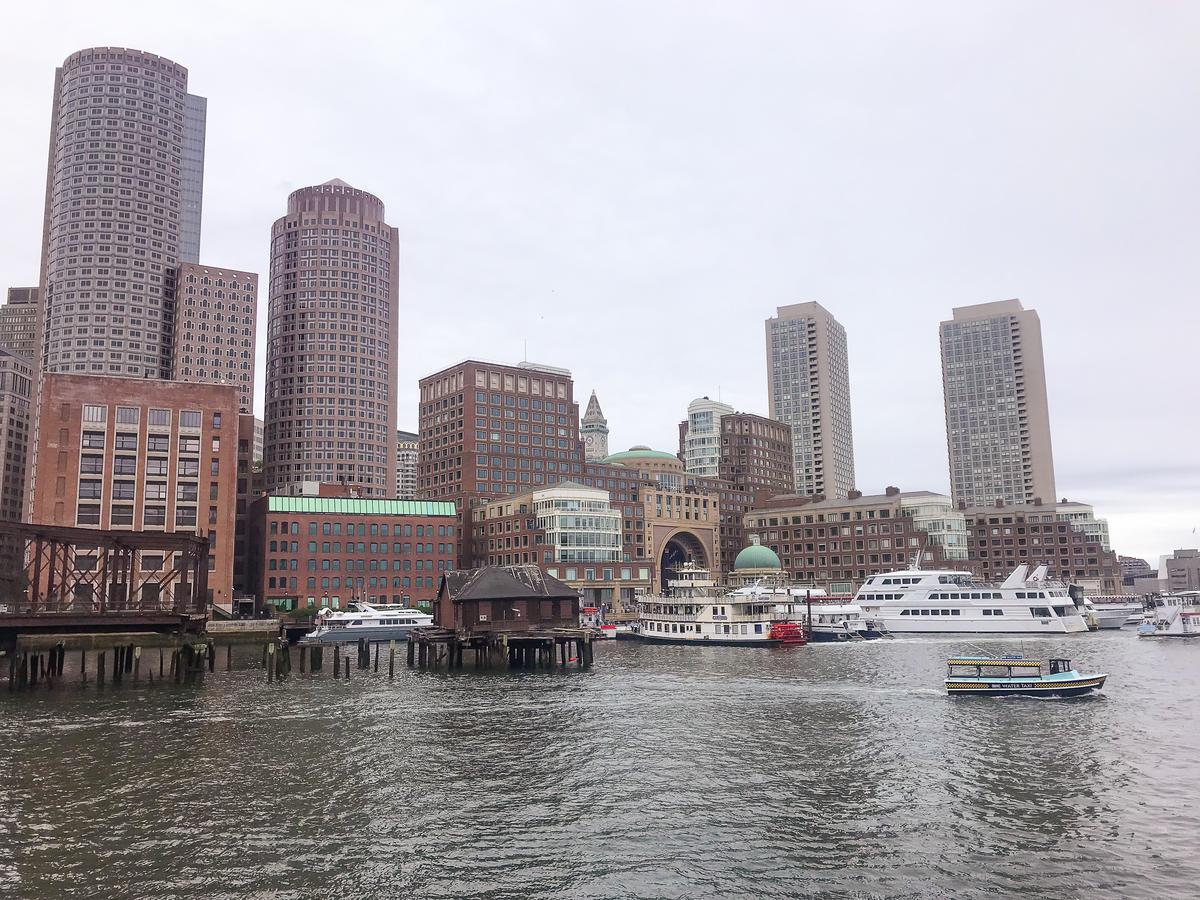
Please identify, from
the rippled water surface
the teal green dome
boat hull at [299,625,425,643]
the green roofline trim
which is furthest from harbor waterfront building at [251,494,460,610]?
the rippled water surface

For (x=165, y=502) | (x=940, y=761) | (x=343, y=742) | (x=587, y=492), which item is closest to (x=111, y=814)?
(x=343, y=742)

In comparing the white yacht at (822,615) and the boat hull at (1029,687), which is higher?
the white yacht at (822,615)

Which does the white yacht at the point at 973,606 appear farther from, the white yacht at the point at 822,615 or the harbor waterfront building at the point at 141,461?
the harbor waterfront building at the point at 141,461

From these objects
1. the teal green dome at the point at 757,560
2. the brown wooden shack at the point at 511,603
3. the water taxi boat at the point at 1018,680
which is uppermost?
the teal green dome at the point at 757,560

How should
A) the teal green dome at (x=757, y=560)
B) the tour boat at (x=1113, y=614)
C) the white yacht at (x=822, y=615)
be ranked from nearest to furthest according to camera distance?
the white yacht at (x=822, y=615), the tour boat at (x=1113, y=614), the teal green dome at (x=757, y=560)

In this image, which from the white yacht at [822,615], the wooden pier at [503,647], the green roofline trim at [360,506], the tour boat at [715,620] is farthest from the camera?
the green roofline trim at [360,506]

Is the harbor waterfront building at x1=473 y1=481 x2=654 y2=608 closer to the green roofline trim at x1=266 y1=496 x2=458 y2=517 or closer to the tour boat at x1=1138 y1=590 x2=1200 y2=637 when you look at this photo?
the green roofline trim at x1=266 y1=496 x2=458 y2=517

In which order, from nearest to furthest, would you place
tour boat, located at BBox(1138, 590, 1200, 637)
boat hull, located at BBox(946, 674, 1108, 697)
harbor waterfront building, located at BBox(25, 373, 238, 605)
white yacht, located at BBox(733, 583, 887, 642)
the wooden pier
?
1. boat hull, located at BBox(946, 674, 1108, 697)
2. the wooden pier
3. white yacht, located at BBox(733, 583, 887, 642)
4. tour boat, located at BBox(1138, 590, 1200, 637)
5. harbor waterfront building, located at BBox(25, 373, 238, 605)

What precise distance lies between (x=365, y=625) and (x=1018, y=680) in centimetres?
8623

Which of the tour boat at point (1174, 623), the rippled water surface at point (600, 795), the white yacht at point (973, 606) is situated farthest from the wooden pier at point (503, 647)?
the tour boat at point (1174, 623)

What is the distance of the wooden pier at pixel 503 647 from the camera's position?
300 ft

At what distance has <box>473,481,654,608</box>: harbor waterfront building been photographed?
17088cm

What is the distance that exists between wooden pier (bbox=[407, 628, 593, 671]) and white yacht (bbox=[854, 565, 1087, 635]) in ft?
205

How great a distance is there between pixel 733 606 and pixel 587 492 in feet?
199
